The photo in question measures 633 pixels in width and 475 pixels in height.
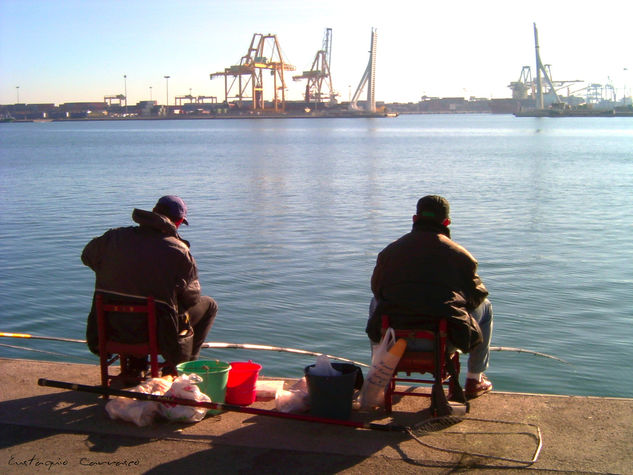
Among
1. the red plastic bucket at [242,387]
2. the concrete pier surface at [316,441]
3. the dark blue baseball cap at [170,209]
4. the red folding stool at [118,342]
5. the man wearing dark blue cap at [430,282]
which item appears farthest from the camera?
the dark blue baseball cap at [170,209]

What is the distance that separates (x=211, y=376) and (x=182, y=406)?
8.3 inches

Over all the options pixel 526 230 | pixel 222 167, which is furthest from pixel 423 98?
pixel 526 230

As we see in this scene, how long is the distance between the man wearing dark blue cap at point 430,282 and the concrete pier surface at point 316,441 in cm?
45

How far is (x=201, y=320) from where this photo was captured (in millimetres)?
4121

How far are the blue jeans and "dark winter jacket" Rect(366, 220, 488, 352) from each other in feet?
0.37

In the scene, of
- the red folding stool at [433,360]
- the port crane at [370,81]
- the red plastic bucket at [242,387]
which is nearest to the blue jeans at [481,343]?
the red folding stool at [433,360]

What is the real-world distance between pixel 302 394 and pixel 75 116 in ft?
526

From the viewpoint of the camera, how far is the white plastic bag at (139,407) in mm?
3492

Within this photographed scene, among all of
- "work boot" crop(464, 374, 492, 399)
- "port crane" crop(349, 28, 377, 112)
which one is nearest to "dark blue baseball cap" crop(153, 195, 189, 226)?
"work boot" crop(464, 374, 492, 399)

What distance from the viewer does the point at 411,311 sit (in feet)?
11.5

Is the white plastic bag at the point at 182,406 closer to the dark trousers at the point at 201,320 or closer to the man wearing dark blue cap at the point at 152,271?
the man wearing dark blue cap at the point at 152,271

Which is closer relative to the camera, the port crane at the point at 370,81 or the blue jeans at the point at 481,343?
the blue jeans at the point at 481,343

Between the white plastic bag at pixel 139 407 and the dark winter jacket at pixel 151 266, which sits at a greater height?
the dark winter jacket at pixel 151 266

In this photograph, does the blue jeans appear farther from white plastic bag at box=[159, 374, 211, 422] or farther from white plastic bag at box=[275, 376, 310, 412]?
white plastic bag at box=[159, 374, 211, 422]
